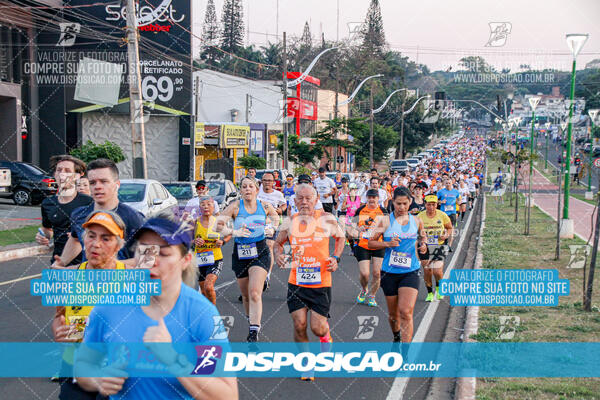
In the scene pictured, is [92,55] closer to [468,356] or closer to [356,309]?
[356,309]

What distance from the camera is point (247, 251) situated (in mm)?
7805

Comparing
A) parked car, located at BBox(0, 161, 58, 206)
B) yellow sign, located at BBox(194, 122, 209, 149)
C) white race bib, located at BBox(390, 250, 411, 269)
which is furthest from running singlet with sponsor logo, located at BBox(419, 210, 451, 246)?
yellow sign, located at BBox(194, 122, 209, 149)

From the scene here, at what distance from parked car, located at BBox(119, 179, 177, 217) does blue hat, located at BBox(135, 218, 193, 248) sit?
39.7 ft

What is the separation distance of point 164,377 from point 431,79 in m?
102

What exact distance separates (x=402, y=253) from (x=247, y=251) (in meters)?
1.89

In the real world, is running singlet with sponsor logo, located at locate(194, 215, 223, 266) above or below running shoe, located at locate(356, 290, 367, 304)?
Result: above

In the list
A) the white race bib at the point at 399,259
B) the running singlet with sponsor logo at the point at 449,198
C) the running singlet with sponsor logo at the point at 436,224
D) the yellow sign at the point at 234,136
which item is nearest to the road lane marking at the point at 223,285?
the running singlet with sponsor logo at the point at 436,224

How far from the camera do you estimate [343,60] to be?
82688mm

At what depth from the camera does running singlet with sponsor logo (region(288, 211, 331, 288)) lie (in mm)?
6223

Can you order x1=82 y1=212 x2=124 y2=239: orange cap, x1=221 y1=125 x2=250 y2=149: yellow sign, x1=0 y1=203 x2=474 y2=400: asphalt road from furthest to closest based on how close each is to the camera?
x1=221 y1=125 x2=250 y2=149: yellow sign → x1=0 y1=203 x2=474 y2=400: asphalt road → x1=82 y1=212 x2=124 y2=239: orange cap

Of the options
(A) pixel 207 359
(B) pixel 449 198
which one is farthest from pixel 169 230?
(B) pixel 449 198

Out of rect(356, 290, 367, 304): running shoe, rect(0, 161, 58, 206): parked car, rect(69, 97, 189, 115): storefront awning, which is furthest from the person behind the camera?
rect(69, 97, 189, 115): storefront awning

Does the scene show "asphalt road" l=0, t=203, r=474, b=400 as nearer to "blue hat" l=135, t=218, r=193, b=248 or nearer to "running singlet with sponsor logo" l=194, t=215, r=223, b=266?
"running singlet with sponsor logo" l=194, t=215, r=223, b=266

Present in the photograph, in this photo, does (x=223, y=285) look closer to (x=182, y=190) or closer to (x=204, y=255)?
(x=204, y=255)
